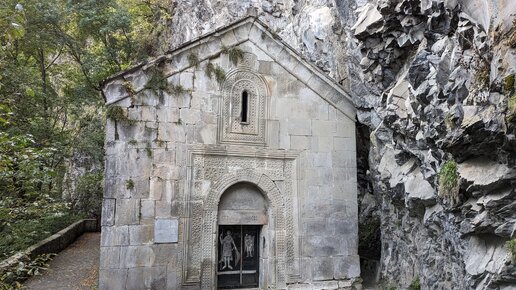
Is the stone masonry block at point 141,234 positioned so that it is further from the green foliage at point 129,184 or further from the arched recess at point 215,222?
the arched recess at point 215,222

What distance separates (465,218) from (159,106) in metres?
6.69

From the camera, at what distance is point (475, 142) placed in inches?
212

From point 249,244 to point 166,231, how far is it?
89.2 inches

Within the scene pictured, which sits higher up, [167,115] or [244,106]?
[244,106]

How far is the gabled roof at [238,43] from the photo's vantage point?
8.55 metres

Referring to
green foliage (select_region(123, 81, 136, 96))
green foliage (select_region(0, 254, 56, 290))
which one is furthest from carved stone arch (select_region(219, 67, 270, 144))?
green foliage (select_region(0, 254, 56, 290))

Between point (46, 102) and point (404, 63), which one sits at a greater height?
point (46, 102)

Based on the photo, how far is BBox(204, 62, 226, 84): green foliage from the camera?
364 inches

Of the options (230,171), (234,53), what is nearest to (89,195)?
(230,171)

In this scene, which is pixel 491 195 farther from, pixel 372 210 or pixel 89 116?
pixel 89 116

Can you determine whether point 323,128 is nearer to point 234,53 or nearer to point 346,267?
point 234,53

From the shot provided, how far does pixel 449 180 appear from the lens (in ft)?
20.5

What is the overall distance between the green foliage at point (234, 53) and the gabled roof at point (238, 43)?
11 cm

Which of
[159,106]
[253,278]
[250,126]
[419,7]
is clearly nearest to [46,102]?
[159,106]
